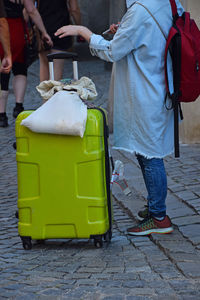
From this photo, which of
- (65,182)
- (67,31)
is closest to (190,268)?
(65,182)

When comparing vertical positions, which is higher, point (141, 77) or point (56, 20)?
point (56, 20)

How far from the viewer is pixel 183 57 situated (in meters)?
4.61

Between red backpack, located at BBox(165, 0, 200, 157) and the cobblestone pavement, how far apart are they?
2.97 feet

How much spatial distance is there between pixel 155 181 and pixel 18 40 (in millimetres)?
4564

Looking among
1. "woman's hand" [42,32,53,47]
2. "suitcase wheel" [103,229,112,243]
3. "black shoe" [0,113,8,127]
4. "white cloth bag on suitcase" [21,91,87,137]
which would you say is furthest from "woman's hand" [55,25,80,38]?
"black shoe" [0,113,8,127]

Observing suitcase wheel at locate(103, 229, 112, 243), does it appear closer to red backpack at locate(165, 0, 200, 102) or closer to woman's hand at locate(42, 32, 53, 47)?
red backpack at locate(165, 0, 200, 102)

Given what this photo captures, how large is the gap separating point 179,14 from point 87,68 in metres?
9.06

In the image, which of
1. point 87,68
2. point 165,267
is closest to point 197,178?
point 165,267

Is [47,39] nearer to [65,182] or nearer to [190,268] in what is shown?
[65,182]

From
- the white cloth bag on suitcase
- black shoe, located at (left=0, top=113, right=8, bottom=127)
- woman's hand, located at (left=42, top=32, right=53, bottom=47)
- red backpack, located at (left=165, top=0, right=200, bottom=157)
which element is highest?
woman's hand, located at (left=42, top=32, right=53, bottom=47)

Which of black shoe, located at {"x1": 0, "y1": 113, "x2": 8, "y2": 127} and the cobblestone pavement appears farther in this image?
black shoe, located at {"x1": 0, "y1": 113, "x2": 8, "y2": 127}

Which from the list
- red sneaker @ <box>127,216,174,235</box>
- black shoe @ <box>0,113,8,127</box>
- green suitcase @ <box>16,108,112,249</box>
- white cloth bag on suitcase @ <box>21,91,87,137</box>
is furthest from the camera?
black shoe @ <box>0,113,8,127</box>

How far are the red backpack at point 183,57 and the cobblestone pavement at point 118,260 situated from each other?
904mm

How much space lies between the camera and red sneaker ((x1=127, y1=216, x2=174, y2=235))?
4.99 meters
